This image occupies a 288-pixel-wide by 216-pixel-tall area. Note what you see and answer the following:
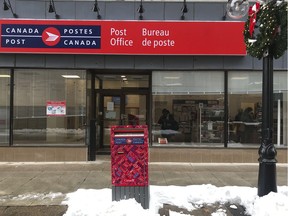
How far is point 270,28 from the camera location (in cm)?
691

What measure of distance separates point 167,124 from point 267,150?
5.28 m

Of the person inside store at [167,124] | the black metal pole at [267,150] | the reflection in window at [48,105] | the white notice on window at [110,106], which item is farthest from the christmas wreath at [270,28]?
the white notice on window at [110,106]

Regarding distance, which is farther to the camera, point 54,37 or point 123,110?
point 123,110

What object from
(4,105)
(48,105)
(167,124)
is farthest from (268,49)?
(4,105)

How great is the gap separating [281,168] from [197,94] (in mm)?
3339

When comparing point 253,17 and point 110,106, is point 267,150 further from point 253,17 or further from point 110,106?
point 110,106

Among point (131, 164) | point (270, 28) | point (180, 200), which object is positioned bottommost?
point (180, 200)

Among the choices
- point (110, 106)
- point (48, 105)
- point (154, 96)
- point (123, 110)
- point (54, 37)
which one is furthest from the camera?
point (110, 106)

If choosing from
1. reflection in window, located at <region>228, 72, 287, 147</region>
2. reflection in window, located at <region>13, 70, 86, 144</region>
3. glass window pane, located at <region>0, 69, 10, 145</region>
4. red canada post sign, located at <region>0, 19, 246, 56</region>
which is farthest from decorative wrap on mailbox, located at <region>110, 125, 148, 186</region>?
glass window pane, located at <region>0, 69, 10, 145</region>

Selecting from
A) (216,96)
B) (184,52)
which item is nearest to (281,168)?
(216,96)

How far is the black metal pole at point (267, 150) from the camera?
7.11m

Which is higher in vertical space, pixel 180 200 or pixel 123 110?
pixel 123 110

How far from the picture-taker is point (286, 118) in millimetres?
12109

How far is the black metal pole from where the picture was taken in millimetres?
7105
